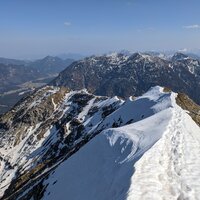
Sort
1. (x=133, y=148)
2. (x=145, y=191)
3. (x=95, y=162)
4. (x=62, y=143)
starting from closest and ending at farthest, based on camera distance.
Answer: (x=145, y=191) → (x=133, y=148) → (x=95, y=162) → (x=62, y=143)

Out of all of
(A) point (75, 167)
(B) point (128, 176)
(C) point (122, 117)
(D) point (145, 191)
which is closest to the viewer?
(D) point (145, 191)

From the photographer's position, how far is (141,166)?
26.1 m

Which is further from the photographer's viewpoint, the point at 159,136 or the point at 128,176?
the point at 159,136

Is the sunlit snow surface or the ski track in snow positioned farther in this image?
the sunlit snow surface

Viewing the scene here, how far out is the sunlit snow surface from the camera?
2278cm

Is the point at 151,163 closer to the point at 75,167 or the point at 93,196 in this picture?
the point at 93,196

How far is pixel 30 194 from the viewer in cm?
6400

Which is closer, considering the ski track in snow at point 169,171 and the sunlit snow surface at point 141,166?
the ski track in snow at point 169,171

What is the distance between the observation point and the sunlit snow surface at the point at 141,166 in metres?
22.8

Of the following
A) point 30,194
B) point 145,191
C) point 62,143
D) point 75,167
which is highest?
point 145,191

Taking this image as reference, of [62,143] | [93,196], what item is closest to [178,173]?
[93,196]

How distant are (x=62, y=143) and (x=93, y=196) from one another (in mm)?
122730

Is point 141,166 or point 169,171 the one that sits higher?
point 141,166

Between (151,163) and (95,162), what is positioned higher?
(151,163)
